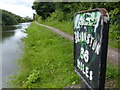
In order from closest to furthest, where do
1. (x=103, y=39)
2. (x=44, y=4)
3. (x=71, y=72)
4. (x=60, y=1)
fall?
(x=103, y=39)
(x=71, y=72)
(x=60, y=1)
(x=44, y=4)

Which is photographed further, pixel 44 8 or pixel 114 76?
pixel 44 8

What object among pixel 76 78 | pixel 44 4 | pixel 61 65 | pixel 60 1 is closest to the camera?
pixel 76 78

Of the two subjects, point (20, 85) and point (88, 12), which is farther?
point (20, 85)

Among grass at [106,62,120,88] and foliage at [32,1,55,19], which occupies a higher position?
foliage at [32,1,55,19]

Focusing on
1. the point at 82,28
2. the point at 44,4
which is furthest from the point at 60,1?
the point at 82,28

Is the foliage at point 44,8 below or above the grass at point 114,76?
above

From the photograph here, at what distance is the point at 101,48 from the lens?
4.88 feet

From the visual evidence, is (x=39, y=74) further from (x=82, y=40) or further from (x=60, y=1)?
(x=60, y=1)

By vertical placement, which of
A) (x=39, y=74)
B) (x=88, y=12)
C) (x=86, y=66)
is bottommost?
(x=39, y=74)

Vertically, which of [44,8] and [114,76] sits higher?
[44,8]

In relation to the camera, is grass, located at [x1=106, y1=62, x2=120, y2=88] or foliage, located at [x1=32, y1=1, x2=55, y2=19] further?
foliage, located at [x1=32, y1=1, x2=55, y2=19]

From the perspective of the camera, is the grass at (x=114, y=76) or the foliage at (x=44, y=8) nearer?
the grass at (x=114, y=76)

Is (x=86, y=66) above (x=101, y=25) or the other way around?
the other way around

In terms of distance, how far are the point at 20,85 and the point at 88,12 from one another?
3.00 m
